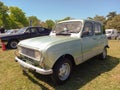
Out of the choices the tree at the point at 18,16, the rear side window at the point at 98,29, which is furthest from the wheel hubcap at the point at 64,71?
the tree at the point at 18,16

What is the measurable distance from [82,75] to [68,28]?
6.08 ft

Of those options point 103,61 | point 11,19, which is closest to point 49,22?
point 11,19

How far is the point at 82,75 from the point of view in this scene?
5605 mm

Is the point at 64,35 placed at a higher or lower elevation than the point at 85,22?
lower

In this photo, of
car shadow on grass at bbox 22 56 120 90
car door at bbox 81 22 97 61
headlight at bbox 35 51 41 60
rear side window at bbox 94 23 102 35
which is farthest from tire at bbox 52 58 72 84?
rear side window at bbox 94 23 102 35

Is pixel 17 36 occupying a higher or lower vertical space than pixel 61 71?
higher

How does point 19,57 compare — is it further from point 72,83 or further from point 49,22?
point 49,22

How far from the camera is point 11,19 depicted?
58344 millimetres

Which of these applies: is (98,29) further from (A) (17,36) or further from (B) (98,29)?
(A) (17,36)

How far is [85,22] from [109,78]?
2.21 metres

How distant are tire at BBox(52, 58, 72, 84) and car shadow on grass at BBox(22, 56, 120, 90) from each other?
0.61ft

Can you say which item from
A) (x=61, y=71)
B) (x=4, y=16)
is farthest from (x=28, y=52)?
(x=4, y=16)

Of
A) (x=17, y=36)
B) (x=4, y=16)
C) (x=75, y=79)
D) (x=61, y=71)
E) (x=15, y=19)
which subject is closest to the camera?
(x=61, y=71)

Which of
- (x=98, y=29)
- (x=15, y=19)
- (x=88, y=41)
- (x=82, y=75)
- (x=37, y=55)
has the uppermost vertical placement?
(x=15, y=19)
